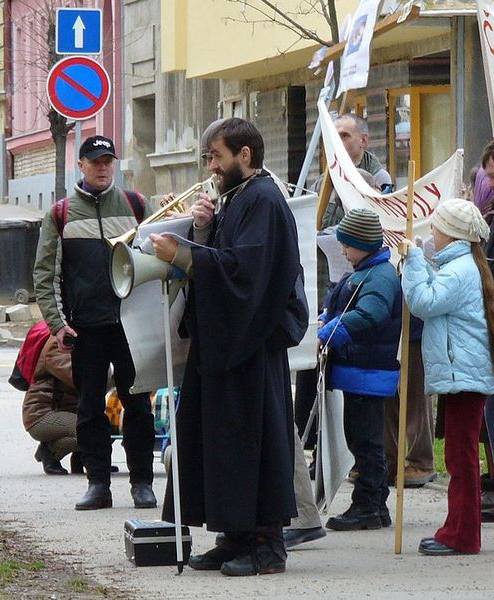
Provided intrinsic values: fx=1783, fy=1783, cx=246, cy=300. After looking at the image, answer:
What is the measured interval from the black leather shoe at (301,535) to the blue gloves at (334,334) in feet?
3.30

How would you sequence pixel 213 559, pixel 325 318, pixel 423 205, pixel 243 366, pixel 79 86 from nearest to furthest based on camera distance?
pixel 243 366
pixel 213 559
pixel 325 318
pixel 423 205
pixel 79 86

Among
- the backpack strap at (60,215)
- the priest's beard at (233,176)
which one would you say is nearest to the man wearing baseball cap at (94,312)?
the backpack strap at (60,215)

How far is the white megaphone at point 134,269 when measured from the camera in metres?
7.12

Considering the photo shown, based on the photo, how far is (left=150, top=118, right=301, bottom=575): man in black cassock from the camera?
282 inches

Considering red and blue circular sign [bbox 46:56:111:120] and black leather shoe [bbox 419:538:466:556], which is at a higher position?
red and blue circular sign [bbox 46:56:111:120]

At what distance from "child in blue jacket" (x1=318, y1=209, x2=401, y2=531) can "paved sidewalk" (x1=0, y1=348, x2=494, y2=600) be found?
0.19m

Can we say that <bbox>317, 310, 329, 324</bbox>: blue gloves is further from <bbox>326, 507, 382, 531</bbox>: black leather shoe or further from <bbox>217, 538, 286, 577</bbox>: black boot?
<bbox>217, 538, 286, 577</bbox>: black boot

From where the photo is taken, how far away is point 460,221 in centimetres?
771

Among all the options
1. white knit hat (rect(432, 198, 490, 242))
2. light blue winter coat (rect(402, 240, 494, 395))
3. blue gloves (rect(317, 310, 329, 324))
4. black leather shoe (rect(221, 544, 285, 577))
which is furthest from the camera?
blue gloves (rect(317, 310, 329, 324))

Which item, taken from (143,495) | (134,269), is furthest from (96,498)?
(134,269)

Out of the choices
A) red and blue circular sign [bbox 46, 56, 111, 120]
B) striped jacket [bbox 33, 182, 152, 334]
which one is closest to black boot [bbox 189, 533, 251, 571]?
striped jacket [bbox 33, 182, 152, 334]

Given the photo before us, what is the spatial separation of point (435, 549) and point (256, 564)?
0.90 meters

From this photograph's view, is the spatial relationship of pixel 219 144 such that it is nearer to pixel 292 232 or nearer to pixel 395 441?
pixel 292 232

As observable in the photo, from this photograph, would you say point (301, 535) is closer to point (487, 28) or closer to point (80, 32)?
point (487, 28)
